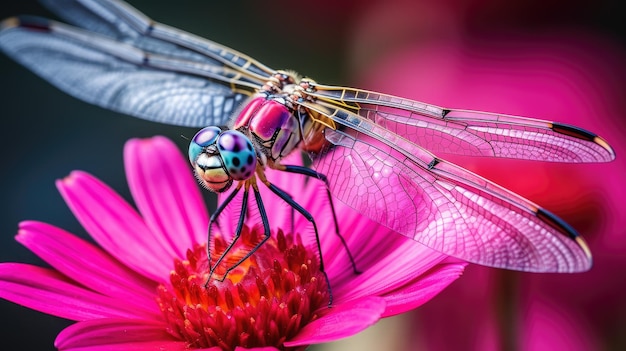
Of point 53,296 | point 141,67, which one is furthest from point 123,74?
point 53,296

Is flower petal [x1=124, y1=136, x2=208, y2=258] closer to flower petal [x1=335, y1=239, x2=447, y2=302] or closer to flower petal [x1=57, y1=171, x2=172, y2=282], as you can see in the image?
flower petal [x1=57, y1=171, x2=172, y2=282]

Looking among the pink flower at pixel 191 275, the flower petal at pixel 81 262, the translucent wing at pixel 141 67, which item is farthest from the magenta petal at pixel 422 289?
the translucent wing at pixel 141 67

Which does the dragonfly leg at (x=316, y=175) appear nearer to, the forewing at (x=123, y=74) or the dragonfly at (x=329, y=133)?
the dragonfly at (x=329, y=133)

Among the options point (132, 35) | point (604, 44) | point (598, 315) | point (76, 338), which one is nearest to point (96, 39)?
point (132, 35)

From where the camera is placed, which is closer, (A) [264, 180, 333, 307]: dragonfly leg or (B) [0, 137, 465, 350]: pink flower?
(B) [0, 137, 465, 350]: pink flower

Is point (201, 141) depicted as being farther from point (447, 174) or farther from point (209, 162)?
point (447, 174)

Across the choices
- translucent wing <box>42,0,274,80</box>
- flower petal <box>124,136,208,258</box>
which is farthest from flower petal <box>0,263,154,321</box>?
translucent wing <box>42,0,274,80</box>

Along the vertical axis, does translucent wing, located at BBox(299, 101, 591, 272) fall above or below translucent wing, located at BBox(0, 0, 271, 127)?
below
